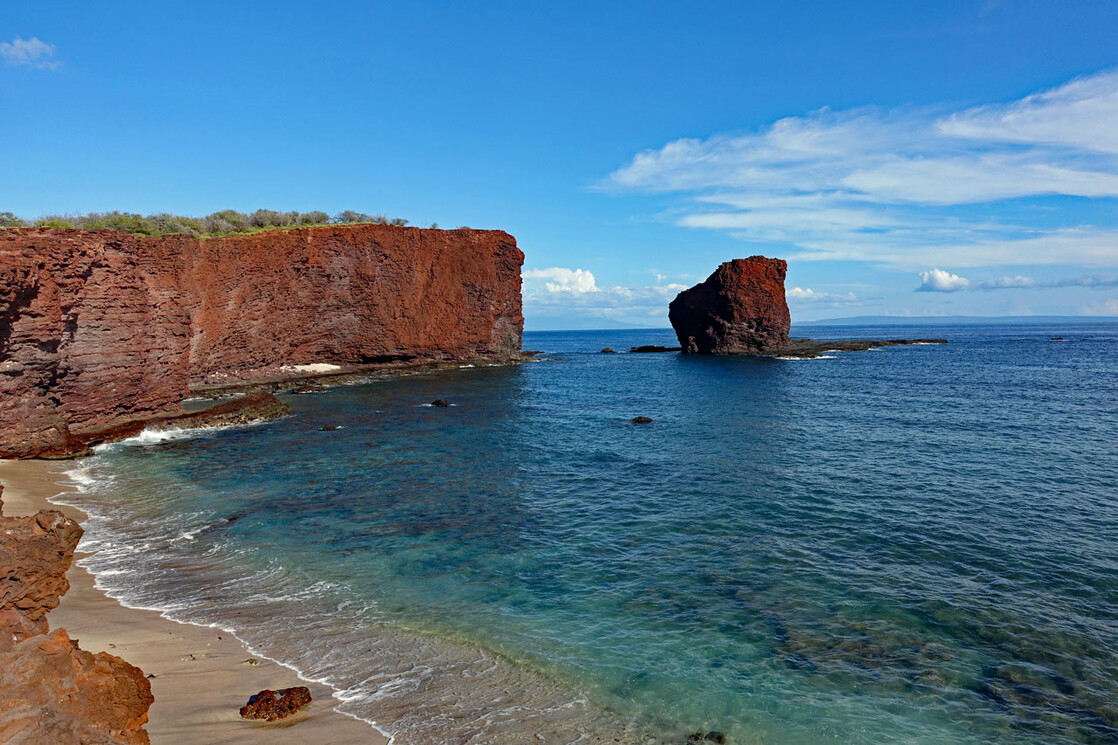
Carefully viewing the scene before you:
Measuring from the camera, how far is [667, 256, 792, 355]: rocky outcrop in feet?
273

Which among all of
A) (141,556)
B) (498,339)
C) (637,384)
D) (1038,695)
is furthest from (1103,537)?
A: (498,339)

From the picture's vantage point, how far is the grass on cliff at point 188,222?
4300 cm

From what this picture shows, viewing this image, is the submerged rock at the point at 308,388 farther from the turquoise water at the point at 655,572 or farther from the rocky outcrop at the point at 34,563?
the rocky outcrop at the point at 34,563

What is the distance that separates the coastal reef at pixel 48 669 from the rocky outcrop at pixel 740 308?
81604mm

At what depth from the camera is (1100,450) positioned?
2430cm

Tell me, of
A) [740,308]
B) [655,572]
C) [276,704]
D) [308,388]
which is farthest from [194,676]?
[740,308]

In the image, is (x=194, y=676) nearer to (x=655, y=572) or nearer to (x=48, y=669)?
(x=48, y=669)

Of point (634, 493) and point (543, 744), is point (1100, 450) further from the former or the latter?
point (543, 744)

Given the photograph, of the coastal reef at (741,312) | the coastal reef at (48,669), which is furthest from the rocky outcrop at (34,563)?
the coastal reef at (741,312)

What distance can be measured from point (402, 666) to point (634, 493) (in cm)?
1133

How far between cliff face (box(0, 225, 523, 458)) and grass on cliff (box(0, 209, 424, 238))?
4769 mm

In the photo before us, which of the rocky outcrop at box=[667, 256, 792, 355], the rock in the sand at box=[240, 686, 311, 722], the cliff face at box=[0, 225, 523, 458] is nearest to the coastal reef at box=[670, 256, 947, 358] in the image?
the rocky outcrop at box=[667, 256, 792, 355]

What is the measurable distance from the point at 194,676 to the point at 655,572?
8.64 m

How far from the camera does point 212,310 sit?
150ft
